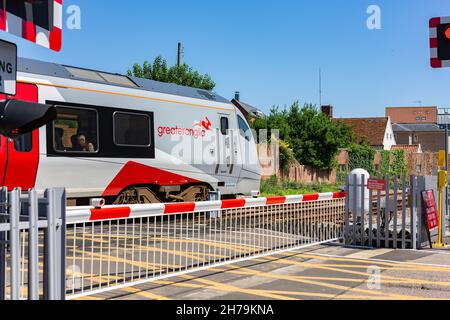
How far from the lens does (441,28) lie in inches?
341

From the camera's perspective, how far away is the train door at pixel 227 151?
17469 millimetres

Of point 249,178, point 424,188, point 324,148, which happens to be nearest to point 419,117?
point 324,148

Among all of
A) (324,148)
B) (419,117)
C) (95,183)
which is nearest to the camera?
(95,183)

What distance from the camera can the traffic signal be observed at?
357 centimetres

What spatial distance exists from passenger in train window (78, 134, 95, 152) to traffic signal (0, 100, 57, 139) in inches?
391

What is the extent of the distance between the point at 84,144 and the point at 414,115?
100853 mm

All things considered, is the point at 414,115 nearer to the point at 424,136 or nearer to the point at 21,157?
the point at 424,136

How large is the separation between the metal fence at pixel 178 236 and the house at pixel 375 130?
61979 mm

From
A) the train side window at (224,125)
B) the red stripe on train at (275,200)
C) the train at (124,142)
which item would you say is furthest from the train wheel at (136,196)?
the red stripe on train at (275,200)

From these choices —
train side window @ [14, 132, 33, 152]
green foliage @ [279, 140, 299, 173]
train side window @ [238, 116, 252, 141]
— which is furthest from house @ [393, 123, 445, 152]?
train side window @ [14, 132, 33, 152]

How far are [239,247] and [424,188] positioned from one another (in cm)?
366

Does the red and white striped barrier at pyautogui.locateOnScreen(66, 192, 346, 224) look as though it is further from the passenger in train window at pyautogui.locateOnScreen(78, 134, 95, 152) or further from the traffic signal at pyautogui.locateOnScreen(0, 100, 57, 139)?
the passenger in train window at pyautogui.locateOnScreen(78, 134, 95, 152)

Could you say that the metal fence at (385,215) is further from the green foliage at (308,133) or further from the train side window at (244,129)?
the green foliage at (308,133)
